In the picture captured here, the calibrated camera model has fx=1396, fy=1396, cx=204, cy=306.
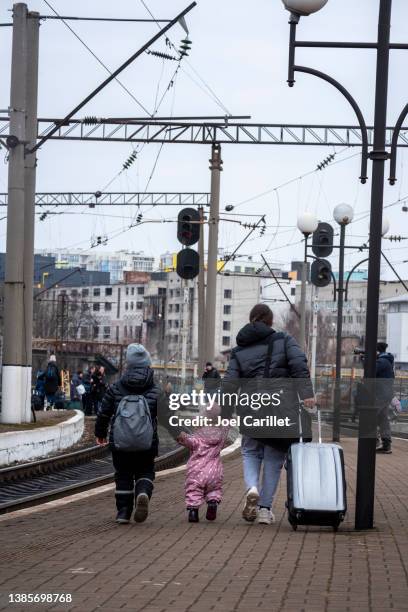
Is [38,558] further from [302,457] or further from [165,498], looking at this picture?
[165,498]

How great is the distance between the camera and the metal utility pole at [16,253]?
24.9 meters

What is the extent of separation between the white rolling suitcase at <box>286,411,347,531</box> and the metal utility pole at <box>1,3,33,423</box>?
14657mm

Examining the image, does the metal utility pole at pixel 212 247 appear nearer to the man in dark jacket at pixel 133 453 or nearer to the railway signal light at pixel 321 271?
the railway signal light at pixel 321 271

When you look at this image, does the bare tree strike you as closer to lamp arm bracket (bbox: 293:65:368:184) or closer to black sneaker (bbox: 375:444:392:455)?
black sneaker (bbox: 375:444:392:455)

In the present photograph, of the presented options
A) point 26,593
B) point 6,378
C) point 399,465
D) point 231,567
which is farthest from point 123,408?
point 6,378

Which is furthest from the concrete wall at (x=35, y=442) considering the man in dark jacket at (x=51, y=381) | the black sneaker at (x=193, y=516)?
the man in dark jacket at (x=51, y=381)

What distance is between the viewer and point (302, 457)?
35.4 feet

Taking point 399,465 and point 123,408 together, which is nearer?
point 123,408

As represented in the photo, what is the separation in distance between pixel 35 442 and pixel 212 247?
14.0 m

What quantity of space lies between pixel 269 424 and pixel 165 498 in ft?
10.3

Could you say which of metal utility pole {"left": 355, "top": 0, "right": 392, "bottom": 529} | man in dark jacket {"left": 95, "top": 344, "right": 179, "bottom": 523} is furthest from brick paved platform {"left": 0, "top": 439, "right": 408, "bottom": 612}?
metal utility pole {"left": 355, "top": 0, "right": 392, "bottom": 529}

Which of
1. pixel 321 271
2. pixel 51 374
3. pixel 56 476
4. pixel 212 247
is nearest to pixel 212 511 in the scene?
pixel 56 476

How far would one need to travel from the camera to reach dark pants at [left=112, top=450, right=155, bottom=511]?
447 inches

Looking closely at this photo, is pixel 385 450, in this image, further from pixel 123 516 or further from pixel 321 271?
pixel 123 516
